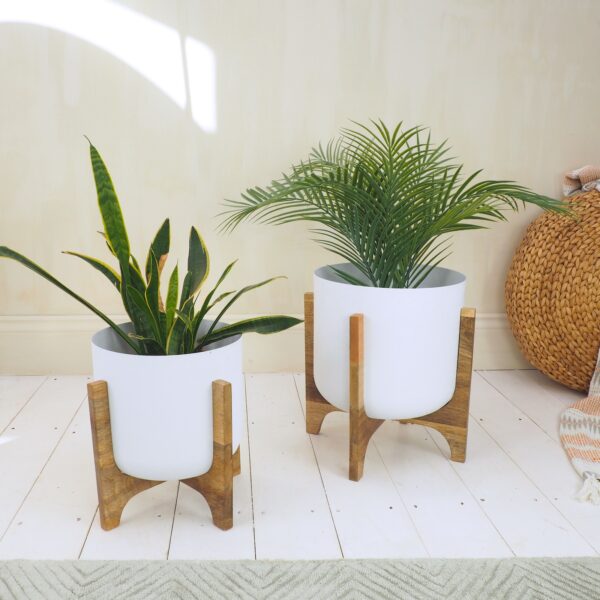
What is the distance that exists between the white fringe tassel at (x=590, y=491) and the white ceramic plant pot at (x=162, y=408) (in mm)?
741

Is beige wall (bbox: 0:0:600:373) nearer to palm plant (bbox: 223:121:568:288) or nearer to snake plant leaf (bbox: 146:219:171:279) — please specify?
palm plant (bbox: 223:121:568:288)

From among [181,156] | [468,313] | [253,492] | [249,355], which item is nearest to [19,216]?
[181,156]

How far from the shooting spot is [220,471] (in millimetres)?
1145

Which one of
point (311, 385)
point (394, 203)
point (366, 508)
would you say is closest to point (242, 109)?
point (394, 203)

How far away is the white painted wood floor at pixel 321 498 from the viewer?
3.71 ft

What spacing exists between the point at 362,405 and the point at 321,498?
20 cm

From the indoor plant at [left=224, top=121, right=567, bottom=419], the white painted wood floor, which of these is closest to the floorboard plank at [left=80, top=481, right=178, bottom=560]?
the white painted wood floor

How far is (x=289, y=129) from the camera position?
6.26 ft

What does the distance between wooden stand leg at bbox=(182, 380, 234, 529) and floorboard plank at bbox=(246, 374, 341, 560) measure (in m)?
0.07

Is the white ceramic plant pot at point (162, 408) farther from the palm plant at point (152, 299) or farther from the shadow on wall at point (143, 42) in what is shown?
the shadow on wall at point (143, 42)

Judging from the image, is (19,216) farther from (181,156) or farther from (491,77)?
(491,77)

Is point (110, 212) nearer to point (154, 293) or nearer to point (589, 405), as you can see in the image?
point (154, 293)

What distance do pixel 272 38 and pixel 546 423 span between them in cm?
129

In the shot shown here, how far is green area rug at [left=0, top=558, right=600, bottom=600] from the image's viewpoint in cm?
99
